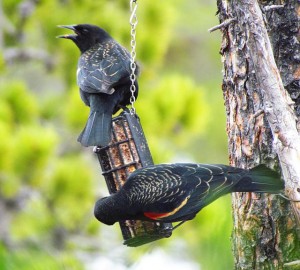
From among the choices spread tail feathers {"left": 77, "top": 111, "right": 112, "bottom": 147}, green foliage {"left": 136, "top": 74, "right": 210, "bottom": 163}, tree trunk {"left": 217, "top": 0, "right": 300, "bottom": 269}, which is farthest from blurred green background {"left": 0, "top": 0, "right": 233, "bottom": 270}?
tree trunk {"left": 217, "top": 0, "right": 300, "bottom": 269}

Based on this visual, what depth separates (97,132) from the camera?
10.9ft

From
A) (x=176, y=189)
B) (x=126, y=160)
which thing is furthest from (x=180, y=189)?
(x=126, y=160)

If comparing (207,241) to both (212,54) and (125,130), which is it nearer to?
(125,130)

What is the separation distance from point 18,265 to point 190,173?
1.56m

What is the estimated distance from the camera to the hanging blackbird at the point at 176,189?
9.45 ft

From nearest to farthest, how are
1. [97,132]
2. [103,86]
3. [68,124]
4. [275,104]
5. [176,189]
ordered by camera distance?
[275,104], [176,189], [97,132], [103,86], [68,124]

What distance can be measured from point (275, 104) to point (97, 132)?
925 mm

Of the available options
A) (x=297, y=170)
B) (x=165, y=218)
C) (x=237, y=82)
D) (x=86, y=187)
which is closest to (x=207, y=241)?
(x=297, y=170)

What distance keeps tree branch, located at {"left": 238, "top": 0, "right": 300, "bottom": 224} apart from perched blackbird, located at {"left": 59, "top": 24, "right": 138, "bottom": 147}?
0.86 m

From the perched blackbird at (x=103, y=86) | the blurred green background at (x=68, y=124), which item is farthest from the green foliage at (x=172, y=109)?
the perched blackbird at (x=103, y=86)

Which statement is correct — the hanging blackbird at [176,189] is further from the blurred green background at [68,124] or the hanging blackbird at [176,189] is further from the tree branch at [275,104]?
the blurred green background at [68,124]

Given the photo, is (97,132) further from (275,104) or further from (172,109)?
(172,109)

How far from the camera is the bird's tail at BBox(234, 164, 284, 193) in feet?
9.19

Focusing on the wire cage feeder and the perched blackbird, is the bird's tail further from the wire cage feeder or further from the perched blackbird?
the perched blackbird
